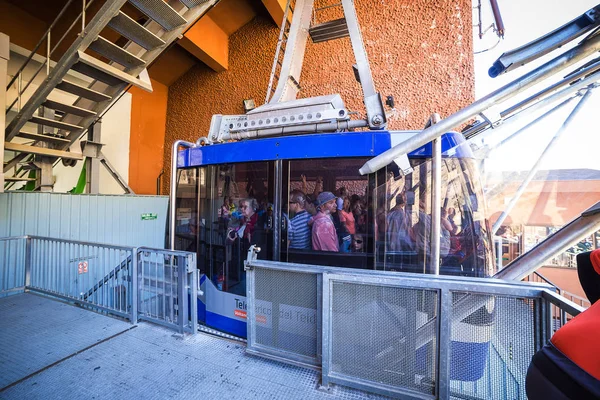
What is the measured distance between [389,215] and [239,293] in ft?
6.34

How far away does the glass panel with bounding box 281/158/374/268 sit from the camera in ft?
8.15

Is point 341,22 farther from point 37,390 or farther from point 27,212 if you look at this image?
point 27,212

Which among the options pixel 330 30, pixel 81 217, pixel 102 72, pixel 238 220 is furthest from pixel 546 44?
pixel 81 217

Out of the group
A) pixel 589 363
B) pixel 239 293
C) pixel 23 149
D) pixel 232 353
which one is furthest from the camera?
pixel 23 149

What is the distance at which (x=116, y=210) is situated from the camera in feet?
16.6

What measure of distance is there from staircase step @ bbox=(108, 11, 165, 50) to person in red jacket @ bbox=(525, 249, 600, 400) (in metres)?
4.88

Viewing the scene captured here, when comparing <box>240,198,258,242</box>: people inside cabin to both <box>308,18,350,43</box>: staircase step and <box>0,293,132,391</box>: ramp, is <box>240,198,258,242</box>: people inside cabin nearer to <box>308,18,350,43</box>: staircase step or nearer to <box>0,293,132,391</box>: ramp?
<box>0,293,132,391</box>: ramp

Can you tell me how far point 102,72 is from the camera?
4.06 metres

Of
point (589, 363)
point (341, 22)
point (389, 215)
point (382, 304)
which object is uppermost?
point (341, 22)

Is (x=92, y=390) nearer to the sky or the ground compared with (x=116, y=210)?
nearer to the ground

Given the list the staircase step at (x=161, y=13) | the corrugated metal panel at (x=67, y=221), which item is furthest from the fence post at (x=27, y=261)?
the staircase step at (x=161, y=13)

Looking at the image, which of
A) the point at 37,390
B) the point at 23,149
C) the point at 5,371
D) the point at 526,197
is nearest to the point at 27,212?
the point at 23,149

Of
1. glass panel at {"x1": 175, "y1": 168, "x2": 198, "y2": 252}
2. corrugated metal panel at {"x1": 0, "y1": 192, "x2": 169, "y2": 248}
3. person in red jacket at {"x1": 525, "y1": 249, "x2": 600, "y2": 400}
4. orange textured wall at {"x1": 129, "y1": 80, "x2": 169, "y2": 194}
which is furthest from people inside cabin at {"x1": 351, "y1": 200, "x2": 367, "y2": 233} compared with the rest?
orange textured wall at {"x1": 129, "y1": 80, "x2": 169, "y2": 194}

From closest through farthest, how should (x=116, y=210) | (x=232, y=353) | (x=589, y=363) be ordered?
(x=589, y=363)
(x=232, y=353)
(x=116, y=210)
